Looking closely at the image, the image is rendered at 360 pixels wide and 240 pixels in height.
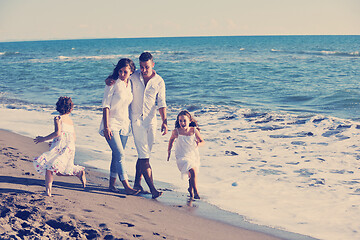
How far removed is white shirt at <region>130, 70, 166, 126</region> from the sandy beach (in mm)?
996

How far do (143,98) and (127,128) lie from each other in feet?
1.41

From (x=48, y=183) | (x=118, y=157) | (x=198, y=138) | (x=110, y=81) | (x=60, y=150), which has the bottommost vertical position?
(x=48, y=183)

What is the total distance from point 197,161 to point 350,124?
6219 mm

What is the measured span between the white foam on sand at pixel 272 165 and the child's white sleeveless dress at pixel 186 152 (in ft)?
1.53

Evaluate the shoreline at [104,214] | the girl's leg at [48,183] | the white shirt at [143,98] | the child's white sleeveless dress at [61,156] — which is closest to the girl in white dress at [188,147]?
the shoreline at [104,214]

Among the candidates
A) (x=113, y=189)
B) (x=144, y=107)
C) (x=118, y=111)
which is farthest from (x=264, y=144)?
(x=118, y=111)

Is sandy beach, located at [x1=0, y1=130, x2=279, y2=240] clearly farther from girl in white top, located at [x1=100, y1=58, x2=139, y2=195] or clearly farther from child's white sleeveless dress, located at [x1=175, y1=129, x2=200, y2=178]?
child's white sleeveless dress, located at [x1=175, y1=129, x2=200, y2=178]

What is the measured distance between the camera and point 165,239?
11.6 ft

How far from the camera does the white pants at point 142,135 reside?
16.2ft

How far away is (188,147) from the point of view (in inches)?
205

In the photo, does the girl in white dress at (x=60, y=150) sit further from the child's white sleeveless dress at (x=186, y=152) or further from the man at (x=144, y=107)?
the child's white sleeveless dress at (x=186, y=152)

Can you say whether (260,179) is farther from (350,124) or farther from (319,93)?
(319,93)

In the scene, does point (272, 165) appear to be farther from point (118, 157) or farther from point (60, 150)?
point (60, 150)

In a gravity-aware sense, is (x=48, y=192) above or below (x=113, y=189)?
above
